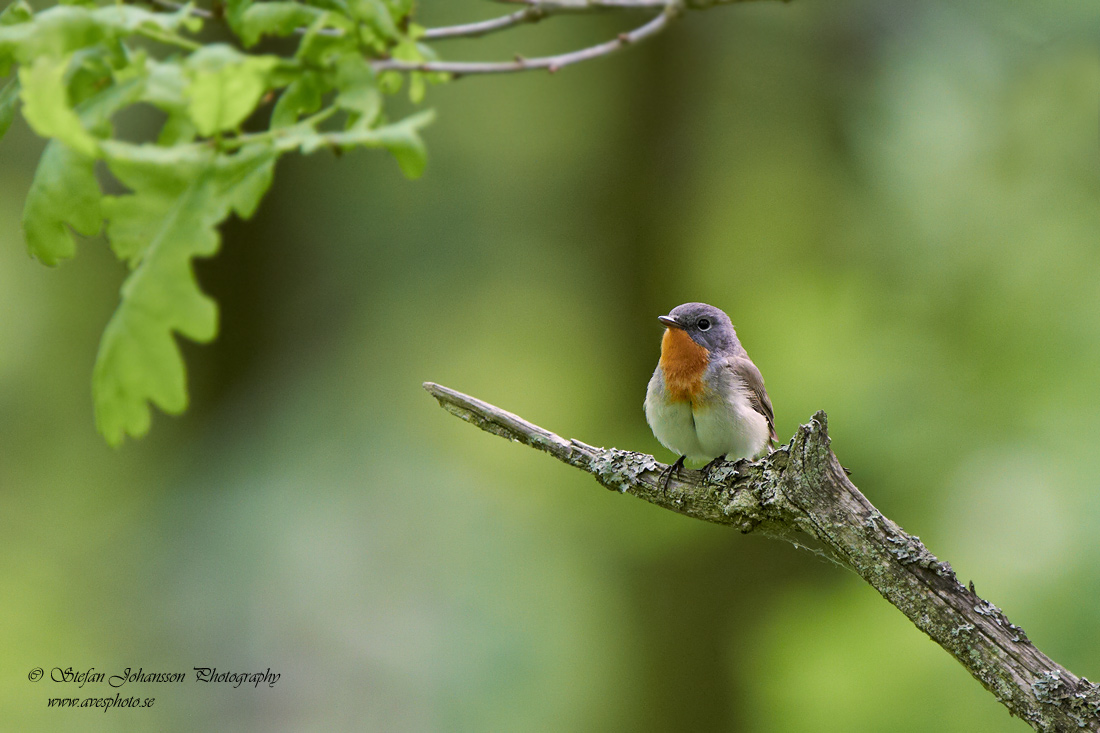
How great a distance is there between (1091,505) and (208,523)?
8.29m

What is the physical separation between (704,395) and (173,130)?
3.80 m

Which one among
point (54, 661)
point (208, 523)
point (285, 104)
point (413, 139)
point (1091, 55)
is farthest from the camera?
point (54, 661)

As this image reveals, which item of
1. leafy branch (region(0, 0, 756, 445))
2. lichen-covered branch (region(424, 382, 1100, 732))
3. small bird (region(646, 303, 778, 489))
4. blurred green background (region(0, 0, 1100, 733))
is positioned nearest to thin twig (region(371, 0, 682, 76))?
leafy branch (region(0, 0, 756, 445))

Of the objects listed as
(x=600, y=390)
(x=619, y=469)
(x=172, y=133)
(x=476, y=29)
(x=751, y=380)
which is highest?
(x=600, y=390)

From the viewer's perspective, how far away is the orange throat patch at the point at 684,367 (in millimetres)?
5492

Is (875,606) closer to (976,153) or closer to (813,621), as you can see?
(813,621)

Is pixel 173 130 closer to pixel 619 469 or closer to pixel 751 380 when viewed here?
pixel 619 469

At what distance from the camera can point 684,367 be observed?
5555 millimetres

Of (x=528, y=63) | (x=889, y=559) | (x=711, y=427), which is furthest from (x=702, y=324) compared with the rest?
(x=528, y=63)

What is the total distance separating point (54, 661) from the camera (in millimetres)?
11766

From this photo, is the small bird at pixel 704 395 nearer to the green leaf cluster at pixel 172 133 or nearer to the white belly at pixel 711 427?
the white belly at pixel 711 427

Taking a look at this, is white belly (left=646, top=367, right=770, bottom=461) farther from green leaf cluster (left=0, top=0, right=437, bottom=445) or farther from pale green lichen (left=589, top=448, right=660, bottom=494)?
green leaf cluster (left=0, top=0, right=437, bottom=445)

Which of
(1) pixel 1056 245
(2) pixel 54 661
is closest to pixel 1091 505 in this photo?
(1) pixel 1056 245

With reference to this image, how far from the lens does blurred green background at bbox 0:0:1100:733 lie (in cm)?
866
